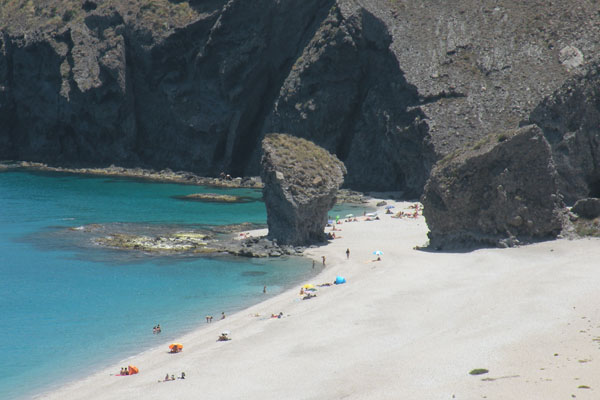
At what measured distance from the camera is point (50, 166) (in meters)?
130

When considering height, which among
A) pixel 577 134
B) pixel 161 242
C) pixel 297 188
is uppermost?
pixel 577 134

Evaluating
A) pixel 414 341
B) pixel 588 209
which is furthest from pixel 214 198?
pixel 414 341

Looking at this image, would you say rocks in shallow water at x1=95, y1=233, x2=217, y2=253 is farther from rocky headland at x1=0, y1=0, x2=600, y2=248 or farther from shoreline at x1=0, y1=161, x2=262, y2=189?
shoreline at x1=0, y1=161, x2=262, y2=189

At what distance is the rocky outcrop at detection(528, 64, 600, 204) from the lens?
60.8 meters

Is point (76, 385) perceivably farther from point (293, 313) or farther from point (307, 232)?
point (307, 232)

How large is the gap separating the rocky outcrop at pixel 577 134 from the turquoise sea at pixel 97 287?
25.8 m

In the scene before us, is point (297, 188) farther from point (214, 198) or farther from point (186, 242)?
point (214, 198)

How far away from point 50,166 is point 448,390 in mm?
120366

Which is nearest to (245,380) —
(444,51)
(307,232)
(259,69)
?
(307,232)

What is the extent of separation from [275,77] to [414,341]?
91.5 meters

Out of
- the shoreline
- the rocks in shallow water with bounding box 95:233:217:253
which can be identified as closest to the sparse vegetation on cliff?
the shoreline

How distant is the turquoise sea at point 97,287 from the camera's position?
32719mm

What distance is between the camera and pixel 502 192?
4659 cm

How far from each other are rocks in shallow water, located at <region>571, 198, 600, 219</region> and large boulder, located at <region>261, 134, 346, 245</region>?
1899cm
